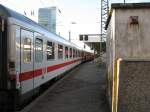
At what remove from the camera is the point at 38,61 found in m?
11.2

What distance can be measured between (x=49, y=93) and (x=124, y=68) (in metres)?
7.52

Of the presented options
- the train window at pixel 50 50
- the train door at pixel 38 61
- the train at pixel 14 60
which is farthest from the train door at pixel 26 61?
the train window at pixel 50 50

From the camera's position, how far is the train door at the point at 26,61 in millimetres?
8977

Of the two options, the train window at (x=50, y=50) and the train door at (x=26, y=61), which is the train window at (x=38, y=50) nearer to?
the train door at (x=26, y=61)

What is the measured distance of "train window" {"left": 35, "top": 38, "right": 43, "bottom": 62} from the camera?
10.9m

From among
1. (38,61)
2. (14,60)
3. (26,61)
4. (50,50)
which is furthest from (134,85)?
(50,50)

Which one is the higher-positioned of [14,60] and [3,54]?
[3,54]

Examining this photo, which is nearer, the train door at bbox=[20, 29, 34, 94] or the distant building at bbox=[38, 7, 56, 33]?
the train door at bbox=[20, 29, 34, 94]

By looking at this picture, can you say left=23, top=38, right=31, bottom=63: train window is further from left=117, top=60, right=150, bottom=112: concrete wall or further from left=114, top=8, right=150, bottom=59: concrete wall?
left=117, top=60, right=150, bottom=112: concrete wall

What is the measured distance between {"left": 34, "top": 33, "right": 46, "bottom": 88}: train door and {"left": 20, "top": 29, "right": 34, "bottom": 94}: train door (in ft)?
1.98

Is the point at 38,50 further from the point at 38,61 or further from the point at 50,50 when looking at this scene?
the point at 50,50

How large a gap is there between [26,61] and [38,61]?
183 cm

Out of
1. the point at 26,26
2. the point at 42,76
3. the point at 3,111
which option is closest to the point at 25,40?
the point at 26,26

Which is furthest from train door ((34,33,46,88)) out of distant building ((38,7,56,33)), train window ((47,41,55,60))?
distant building ((38,7,56,33))
